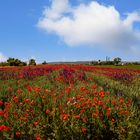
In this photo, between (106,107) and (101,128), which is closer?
(101,128)

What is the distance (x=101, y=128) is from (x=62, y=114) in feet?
2.71

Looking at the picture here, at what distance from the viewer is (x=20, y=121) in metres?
7.58

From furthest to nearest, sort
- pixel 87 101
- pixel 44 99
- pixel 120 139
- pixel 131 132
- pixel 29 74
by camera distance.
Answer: pixel 29 74 → pixel 44 99 → pixel 87 101 → pixel 120 139 → pixel 131 132

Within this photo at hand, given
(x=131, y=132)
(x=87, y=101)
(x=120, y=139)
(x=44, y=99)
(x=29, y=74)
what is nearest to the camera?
(x=131, y=132)

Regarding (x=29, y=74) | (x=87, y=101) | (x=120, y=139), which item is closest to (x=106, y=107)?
(x=87, y=101)

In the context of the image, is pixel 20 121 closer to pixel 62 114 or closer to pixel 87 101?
pixel 62 114

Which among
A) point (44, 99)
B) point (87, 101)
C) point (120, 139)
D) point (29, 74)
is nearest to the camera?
point (120, 139)

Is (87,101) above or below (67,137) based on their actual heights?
above

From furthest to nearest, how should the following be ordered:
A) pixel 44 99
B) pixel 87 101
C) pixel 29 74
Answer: pixel 29 74, pixel 44 99, pixel 87 101

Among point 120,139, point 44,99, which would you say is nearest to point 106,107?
point 120,139

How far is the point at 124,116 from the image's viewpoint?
7.69m

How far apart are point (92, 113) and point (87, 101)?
44 centimetres

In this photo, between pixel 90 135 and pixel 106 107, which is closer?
pixel 90 135

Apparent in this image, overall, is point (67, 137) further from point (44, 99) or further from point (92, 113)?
point (44, 99)
